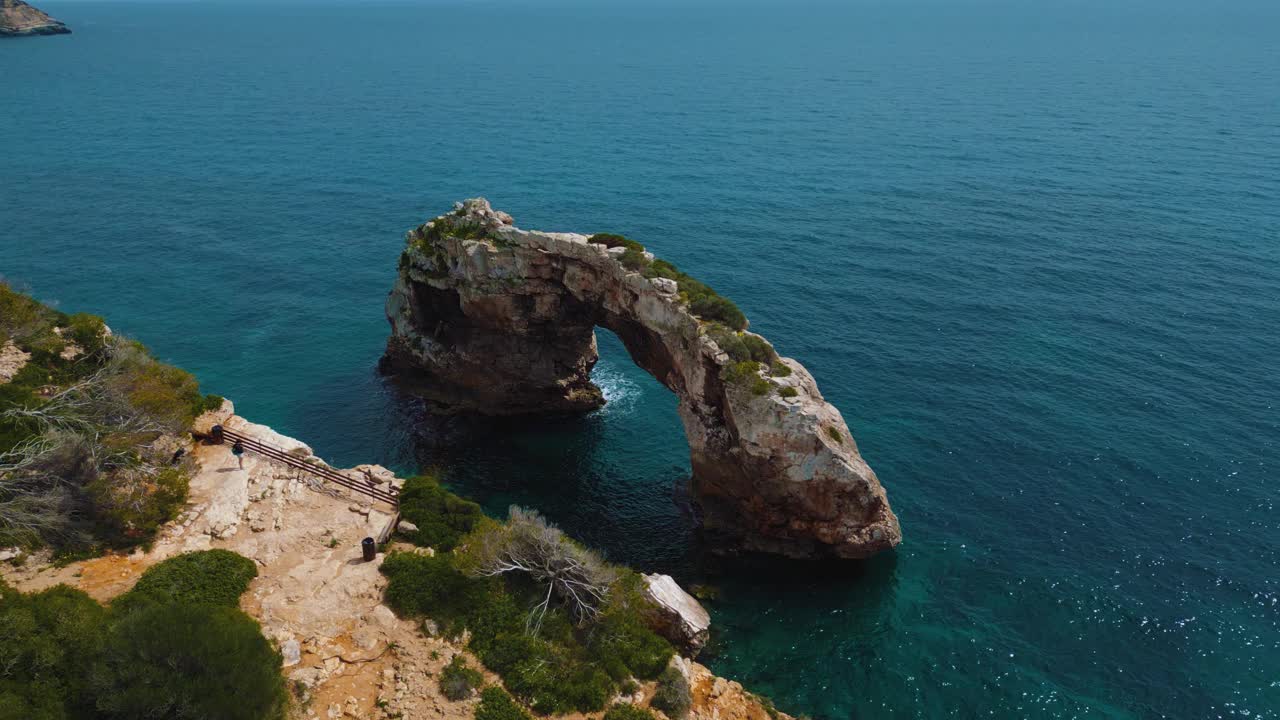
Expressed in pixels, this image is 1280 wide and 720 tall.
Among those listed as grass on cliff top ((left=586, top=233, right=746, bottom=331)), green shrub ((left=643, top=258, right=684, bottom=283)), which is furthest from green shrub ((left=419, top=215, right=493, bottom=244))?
green shrub ((left=643, top=258, right=684, bottom=283))

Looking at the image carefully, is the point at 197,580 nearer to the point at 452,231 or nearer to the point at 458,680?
the point at 458,680

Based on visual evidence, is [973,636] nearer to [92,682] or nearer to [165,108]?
[92,682]

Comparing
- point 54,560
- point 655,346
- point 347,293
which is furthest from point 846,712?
point 347,293

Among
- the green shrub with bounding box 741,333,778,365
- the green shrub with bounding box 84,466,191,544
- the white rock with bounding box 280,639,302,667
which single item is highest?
the green shrub with bounding box 741,333,778,365

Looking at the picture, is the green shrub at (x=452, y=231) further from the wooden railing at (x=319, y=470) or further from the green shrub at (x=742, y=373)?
the green shrub at (x=742, y=373)

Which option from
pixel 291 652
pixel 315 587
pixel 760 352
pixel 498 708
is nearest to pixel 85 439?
pixel 315 587

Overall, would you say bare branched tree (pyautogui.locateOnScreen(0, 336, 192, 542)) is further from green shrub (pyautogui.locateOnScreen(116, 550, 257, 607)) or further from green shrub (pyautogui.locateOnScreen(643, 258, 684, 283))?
green shrub (pyautogui.locateOnScreen(643, 258, 684, 283))

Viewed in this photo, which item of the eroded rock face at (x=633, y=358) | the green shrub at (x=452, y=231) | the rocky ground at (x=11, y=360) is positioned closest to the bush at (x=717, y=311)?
the eroded rock face at (x=633, y=358)
